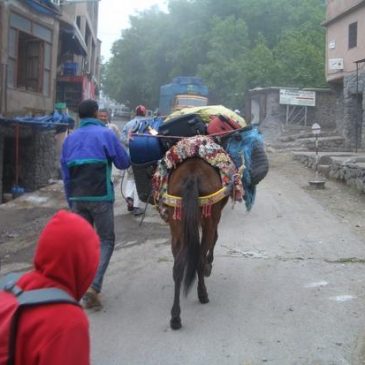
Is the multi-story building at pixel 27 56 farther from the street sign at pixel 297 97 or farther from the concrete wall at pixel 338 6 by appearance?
the street sign at pixel 297 97

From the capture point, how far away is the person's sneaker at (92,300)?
5211 mm

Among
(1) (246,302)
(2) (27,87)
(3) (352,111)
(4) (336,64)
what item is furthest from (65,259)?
(4) (336,64)

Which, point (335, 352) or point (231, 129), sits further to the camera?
point (231, 129)

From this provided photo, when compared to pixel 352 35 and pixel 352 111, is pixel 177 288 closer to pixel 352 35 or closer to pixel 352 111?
pixel 352 111

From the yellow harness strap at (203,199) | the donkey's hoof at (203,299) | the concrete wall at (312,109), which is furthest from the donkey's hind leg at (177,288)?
the concrete wall at (312,109)

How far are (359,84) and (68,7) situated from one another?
12489 mm

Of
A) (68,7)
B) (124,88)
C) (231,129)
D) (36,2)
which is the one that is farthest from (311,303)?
(124,88)

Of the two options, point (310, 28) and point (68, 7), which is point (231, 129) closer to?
point (68, 7)

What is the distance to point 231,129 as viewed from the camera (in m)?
5.70

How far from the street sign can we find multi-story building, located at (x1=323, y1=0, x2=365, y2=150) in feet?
4.50

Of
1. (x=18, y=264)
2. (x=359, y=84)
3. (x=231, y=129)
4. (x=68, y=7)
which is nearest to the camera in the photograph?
(x=231, y=129)

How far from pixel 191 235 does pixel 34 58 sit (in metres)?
13.0

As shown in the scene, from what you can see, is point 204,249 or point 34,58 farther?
point 34,58

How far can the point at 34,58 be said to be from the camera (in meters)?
16.5
